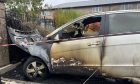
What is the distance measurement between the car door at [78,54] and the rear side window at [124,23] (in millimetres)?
232

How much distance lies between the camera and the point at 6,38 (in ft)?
30.0

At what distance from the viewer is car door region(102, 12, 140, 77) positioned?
6.72m

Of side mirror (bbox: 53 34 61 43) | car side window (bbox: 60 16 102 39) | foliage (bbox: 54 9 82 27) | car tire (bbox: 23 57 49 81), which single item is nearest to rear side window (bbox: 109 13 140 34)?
car side window (bbox: 60 16 102 39)

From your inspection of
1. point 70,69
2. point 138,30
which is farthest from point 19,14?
point 138,30

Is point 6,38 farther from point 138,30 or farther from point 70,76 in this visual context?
point 138,30

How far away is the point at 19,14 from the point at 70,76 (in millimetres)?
4609

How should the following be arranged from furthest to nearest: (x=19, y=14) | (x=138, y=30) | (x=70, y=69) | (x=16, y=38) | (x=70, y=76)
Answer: (x=19, y=14), (x=16, y=38), (x=70, y=76), (x=70, y=69), (x=138, y=30)

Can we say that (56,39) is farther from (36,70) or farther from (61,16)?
(61,16)

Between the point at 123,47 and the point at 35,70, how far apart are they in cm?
227

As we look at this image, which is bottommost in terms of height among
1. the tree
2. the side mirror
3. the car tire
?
the car tire

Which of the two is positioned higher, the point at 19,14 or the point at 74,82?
the point at 19,14

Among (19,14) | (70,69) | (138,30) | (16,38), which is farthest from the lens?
(19,14)

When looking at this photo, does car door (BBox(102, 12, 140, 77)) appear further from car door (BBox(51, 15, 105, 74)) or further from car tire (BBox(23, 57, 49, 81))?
car tire (BBox(23, 57, 49, 81))

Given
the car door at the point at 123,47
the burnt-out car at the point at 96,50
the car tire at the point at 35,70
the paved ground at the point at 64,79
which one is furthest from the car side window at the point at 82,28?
the paved ground at the point at 64,79
